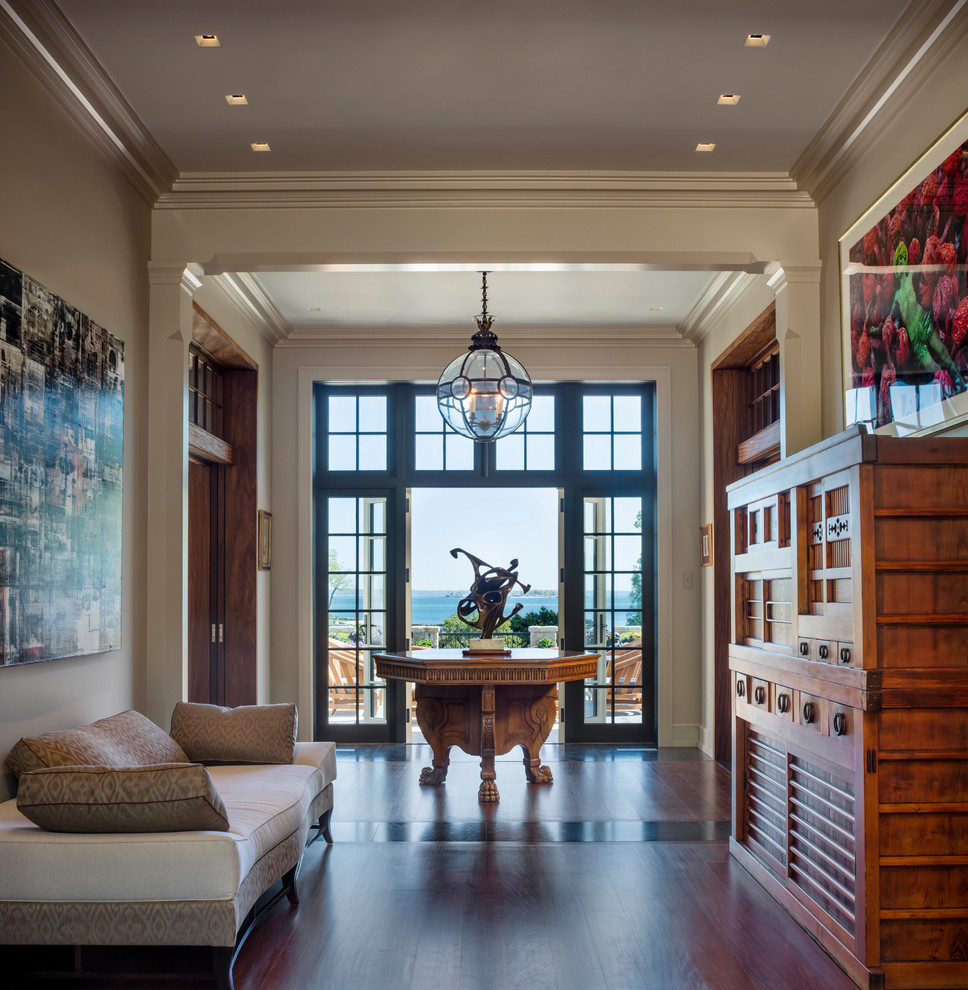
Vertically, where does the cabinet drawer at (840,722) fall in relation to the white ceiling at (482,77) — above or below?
below

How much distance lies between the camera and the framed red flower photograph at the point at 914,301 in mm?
3275

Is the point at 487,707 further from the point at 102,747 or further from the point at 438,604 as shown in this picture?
the point at 438,604

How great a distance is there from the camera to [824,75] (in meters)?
3.88

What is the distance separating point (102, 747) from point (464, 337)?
15.9ft

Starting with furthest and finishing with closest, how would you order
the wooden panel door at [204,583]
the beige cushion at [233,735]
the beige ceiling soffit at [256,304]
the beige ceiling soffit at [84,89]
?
the wooden panel door at [204,583] < the beige ceiling soffit at [256,304] < the beige cushion at [233,735] < the beige ceiling soffit at [84,89]

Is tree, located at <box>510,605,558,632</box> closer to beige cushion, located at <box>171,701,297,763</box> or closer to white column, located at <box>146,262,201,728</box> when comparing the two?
white column, located at <box>146,262,201,728</box>

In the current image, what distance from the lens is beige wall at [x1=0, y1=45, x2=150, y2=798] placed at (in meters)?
3.46

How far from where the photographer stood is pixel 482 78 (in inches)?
154

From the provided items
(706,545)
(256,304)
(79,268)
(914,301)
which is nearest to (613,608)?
(706,545)

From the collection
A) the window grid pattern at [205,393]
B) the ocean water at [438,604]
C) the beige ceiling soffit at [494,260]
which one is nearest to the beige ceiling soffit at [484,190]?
the beige ceiling soffit at [494,260]

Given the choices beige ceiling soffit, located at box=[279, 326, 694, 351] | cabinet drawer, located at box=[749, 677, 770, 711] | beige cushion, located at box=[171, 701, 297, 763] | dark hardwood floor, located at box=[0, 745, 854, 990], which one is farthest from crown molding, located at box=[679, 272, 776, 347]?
beige cushion, located at box=[171, 701, 297, 763]

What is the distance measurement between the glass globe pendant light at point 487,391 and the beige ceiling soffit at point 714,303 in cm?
149

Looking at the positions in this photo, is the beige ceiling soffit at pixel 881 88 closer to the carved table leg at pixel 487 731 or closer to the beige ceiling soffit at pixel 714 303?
the beige ceiling soffit at pixel 714 303

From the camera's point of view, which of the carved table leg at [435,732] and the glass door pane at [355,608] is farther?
the glass door pane at [355,608]
